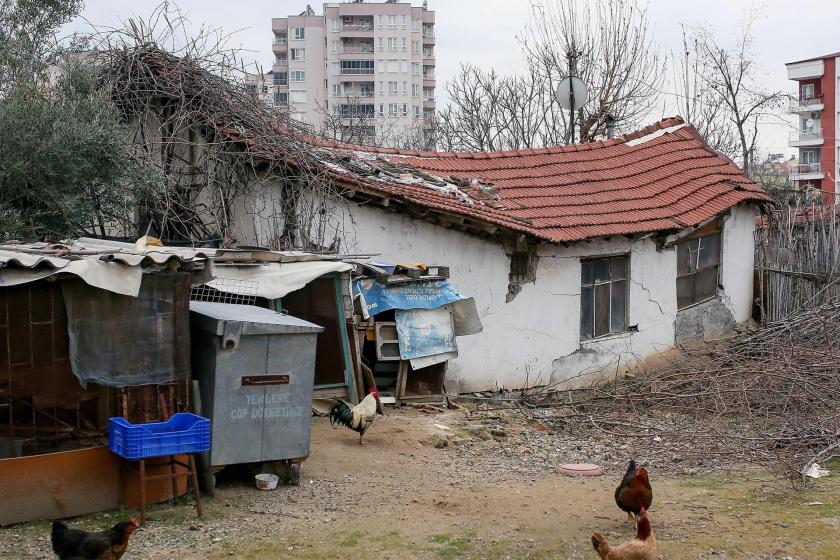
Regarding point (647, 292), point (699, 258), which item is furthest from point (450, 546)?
point (699, 258)

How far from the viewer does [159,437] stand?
7074mm

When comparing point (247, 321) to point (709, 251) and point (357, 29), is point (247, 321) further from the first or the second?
point (357, 29)

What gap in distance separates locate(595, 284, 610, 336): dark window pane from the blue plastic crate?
9030 mm

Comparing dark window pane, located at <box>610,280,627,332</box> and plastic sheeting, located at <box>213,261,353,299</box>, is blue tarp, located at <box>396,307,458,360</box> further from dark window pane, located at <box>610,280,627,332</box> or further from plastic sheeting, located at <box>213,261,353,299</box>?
dark window pane, located at <box>610,280,627,332</box>

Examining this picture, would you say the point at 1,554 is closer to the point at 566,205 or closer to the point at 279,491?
the point at 279,491

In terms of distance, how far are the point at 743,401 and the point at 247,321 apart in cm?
677

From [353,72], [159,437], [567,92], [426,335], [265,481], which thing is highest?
[353,72]

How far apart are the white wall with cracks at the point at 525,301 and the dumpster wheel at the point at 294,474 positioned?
17.0 ft

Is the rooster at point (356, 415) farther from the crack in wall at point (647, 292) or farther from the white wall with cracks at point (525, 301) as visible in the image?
the crack in wall at point (647, 292)

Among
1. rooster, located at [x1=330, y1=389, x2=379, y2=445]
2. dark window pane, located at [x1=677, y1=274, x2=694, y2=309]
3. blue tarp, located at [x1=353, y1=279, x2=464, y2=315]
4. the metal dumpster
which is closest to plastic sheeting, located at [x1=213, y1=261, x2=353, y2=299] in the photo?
blue tarp, located at [x1=353, y1=279, x2=464, y2=315]

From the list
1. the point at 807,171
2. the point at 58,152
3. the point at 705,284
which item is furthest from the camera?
the point at 807,171

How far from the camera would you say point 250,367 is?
25.8ft

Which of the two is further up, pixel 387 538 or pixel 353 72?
pixel 353 72

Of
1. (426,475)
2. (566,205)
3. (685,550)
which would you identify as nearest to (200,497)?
(426,475)
